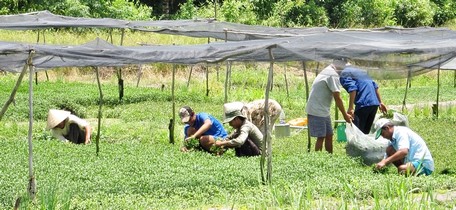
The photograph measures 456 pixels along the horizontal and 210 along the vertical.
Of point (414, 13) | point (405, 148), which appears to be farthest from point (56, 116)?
point (414, 13)

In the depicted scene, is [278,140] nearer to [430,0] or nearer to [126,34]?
[126,34]

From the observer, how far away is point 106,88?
21375 millimetres

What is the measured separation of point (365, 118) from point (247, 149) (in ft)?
6.23

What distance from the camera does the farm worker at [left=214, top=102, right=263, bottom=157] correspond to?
12.5m

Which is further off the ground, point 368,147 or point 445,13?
point 445,13

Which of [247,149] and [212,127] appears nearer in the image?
[247,149]

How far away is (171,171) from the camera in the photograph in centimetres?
1095

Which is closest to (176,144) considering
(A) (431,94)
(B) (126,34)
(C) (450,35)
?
(C) (450,35)

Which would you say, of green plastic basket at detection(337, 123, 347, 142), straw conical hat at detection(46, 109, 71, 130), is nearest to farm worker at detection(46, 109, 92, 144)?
straw conical hat at detection(46, 109, 71, 130)

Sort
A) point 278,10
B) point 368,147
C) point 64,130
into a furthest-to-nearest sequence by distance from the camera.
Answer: point 278,10
point 64,130
point 368,147

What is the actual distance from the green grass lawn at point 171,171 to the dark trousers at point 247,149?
153 millimetres

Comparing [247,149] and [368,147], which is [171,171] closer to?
[247,149]

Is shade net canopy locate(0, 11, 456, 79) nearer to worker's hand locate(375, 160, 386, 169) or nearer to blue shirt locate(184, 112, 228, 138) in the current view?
blue shirt locate(184, 112, 228, 138)

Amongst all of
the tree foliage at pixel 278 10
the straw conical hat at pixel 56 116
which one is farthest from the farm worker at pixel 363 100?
the tree foliage at pixel 278 10
